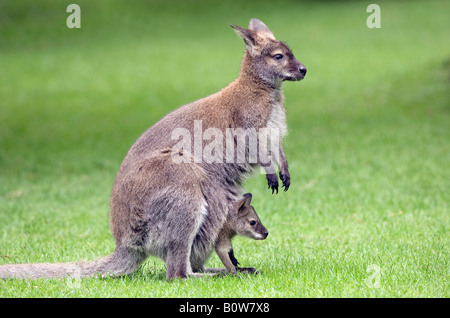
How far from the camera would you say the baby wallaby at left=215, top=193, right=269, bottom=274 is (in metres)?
5.98

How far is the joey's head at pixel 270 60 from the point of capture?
627 cm

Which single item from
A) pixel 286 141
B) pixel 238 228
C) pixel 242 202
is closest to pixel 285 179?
pixel 242 202

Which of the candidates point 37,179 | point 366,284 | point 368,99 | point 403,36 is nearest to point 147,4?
point 403,36

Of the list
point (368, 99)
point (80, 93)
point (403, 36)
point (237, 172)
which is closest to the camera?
point (237, 172)

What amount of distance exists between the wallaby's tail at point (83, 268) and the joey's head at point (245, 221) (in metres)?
0.93

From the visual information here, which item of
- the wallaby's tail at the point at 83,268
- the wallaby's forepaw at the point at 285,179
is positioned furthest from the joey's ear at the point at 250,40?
the wallaby's tail at the point at 83,268

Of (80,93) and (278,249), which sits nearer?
(278,249)

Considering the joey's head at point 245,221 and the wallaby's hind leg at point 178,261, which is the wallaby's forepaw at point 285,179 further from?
the wallaby's hind leg at point 178,261

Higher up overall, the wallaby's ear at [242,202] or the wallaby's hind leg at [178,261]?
the wallaby's ear at [242,202]

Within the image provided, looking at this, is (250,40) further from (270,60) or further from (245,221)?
(245,221)

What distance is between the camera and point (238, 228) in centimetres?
601

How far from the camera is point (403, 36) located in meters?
25.8
